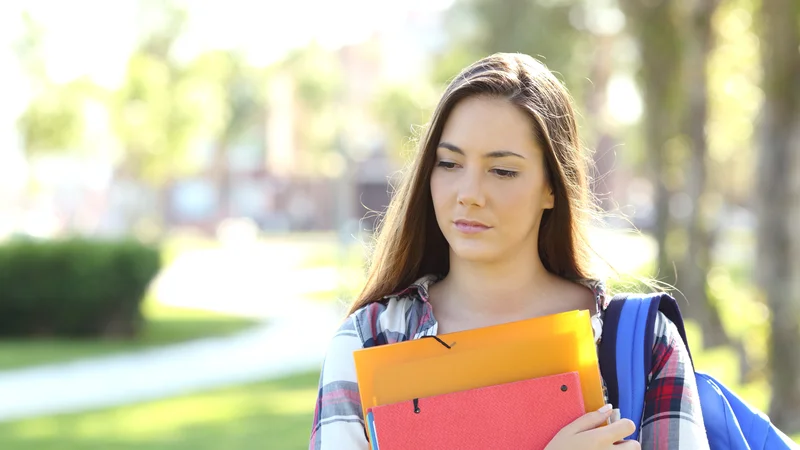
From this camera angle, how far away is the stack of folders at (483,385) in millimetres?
1804

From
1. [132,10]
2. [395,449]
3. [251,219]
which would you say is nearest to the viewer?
[395,449]

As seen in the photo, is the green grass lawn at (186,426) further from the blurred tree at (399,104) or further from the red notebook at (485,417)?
the blurred tree at (399,104)

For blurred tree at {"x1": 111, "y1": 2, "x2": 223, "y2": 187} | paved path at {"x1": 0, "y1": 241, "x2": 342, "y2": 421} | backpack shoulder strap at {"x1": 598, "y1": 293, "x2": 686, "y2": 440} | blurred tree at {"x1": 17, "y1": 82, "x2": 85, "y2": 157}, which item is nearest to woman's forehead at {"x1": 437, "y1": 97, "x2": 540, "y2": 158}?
backpack shoulder strap at {"x1": 598, "y1": 293, "x2": 686, "y2": 440}

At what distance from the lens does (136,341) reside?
563 inches

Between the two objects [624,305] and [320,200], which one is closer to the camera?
[624,305]

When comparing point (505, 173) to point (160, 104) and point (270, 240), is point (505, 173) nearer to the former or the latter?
point (160, 104)

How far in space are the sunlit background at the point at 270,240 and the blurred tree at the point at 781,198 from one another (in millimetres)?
15

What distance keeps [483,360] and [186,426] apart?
714 cm

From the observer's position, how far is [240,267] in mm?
29938

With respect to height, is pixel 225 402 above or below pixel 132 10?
below

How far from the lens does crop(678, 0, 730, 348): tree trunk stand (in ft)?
38.7

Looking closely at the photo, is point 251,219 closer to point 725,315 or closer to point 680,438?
point 725,315

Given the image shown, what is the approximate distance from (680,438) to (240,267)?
28.5m

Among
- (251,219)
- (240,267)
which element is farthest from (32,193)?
(251,219)
